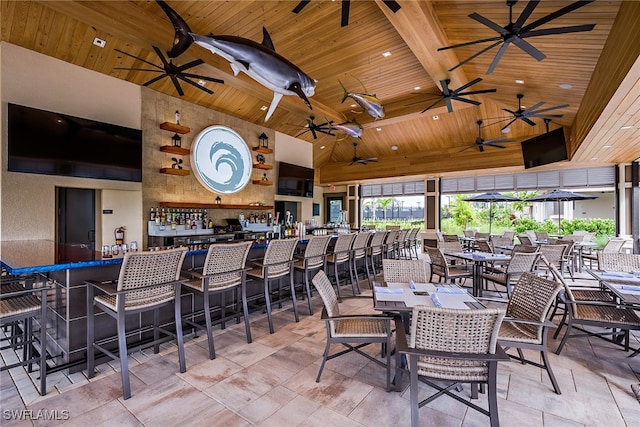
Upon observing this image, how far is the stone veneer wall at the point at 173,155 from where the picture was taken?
6.12 metres

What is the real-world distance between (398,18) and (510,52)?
2.18 meters

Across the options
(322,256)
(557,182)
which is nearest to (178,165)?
(322,256)

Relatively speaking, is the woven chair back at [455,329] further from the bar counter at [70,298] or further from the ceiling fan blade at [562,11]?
the ceiling fan blade at [562,11]

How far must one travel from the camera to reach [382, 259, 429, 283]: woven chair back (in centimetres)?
327

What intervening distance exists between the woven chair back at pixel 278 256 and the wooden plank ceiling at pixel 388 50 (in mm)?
3184

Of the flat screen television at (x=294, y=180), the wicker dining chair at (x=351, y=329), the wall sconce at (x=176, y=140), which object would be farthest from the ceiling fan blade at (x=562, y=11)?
the flat screen television at (x=294, y=180)

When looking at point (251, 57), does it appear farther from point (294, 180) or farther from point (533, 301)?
point (294, 180)

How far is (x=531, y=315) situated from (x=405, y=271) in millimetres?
1165

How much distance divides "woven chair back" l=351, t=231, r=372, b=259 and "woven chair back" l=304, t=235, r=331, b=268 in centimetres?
104

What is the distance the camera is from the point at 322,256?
4.55m

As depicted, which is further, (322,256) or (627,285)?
(322,256)

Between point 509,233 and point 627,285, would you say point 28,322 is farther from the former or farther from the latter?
point 509,233

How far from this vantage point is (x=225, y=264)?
3.10 meters

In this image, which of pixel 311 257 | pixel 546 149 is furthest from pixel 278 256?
pixel 546 149
